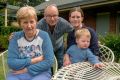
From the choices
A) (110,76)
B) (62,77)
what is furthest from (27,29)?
(110,76)

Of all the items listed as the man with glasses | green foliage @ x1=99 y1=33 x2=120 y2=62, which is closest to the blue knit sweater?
the man with glasses

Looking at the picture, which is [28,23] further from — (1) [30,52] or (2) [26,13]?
(1) [30,52]

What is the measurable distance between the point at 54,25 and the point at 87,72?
68.9 inches

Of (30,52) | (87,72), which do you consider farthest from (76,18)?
(87,72)

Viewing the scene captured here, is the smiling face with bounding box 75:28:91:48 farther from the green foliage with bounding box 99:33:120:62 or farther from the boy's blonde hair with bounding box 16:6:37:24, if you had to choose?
the green foliage with bounding box 99:33:120:62

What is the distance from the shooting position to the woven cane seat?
3467mm

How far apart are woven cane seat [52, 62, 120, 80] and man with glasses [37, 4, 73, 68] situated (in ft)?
4.46

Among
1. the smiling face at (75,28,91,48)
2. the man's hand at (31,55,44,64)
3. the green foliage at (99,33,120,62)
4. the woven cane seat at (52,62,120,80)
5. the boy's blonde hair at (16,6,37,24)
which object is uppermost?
the boy's blonde hair at (16,6,37,24)

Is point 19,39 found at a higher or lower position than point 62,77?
higher

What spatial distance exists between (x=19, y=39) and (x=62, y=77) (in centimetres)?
93

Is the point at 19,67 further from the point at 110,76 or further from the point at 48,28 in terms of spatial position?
the point at 48,28

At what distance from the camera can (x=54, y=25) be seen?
17.4 feet

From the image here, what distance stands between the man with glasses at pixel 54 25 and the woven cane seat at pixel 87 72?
1.36 meters

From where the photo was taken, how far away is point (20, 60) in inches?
156
